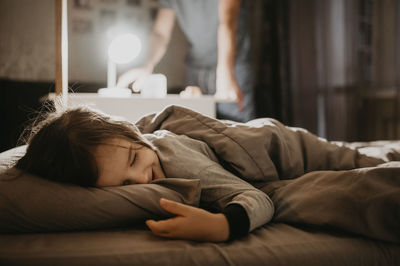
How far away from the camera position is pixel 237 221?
24.1 inches

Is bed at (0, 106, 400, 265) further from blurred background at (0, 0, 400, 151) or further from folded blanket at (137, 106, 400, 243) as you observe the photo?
blurred background at (0, 0, 400, 151)

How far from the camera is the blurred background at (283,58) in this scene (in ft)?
7.29

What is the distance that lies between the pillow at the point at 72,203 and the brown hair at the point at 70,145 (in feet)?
0.11

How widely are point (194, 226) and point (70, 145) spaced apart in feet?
1.04

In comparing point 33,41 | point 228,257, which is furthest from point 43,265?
point 33,41

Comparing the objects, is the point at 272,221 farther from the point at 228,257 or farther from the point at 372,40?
the point at 372,40

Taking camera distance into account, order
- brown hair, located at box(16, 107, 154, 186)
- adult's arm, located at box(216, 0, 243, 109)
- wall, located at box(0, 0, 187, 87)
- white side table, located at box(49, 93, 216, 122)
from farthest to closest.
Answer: adult's arm, located at box(216, 0, 243, 109), wall, located at box(0, 0, 187, 87), white side table, located at box(49, 93, 216, 122), brown hair, located at box(16, 107, 154, 186)

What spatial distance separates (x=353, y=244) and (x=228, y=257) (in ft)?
0.74

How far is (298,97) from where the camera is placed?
293cm

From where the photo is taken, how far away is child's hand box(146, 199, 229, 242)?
0.59m

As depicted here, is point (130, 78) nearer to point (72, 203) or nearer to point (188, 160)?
point (188, 160)

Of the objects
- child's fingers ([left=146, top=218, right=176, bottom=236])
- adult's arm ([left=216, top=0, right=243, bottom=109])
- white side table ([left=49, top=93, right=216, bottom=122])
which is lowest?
child's fingers ([left=146, top=218, right=176, bottom=236])

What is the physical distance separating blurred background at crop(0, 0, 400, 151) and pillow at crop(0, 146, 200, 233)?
161 cm

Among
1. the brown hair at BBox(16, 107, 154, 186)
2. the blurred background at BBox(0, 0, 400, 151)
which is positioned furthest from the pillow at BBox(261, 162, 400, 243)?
the blurred background at BBox(0, 0, 400, 151)
